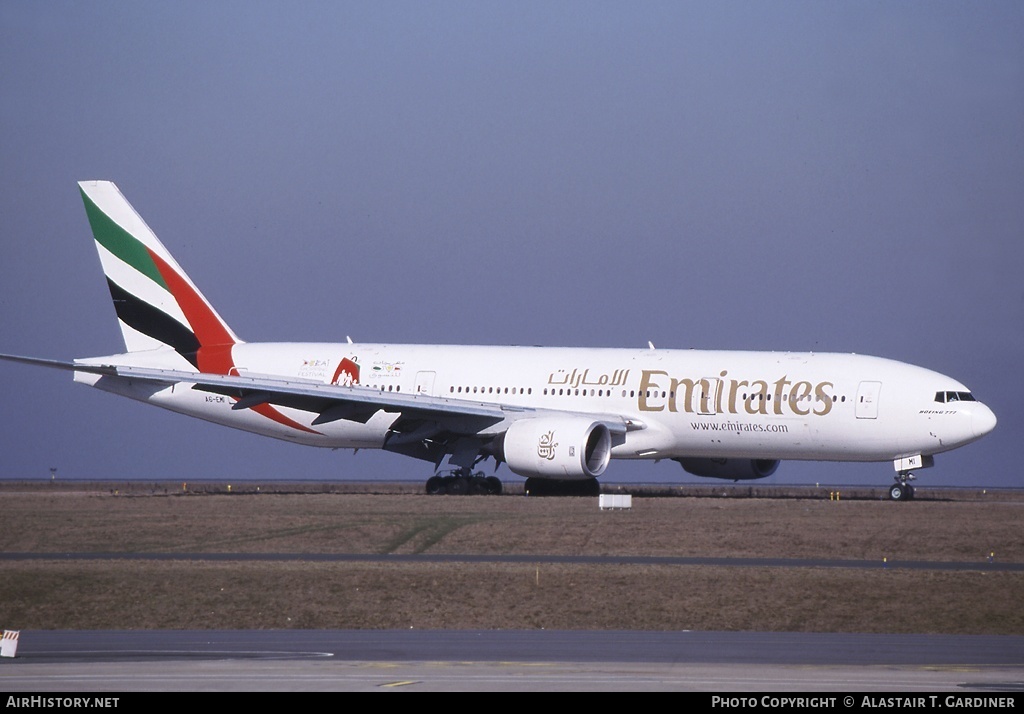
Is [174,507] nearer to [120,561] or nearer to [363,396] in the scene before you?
[363,396]

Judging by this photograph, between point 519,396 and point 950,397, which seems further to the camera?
point 519,396

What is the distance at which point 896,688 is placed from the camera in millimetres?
14594

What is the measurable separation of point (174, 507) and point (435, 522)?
8699mm

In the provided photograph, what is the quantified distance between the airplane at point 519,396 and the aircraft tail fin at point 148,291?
0.05 metres

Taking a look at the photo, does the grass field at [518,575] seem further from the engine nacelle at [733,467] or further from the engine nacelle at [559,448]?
the engine nacelle at [733,467]

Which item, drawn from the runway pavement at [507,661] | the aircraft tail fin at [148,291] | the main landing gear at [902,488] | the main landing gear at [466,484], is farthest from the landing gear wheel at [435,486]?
the runway pavement at [507,661]

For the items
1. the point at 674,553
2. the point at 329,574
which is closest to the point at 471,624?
the point at 329,574

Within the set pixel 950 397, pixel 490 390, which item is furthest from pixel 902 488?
pixel 490 390

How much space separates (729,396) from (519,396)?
687 centimetres

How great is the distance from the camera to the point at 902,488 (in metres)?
41.9

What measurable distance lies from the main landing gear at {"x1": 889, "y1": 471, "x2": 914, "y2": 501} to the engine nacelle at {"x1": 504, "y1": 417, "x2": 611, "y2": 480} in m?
7.96

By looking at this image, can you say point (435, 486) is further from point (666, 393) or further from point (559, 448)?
point (666, 393)

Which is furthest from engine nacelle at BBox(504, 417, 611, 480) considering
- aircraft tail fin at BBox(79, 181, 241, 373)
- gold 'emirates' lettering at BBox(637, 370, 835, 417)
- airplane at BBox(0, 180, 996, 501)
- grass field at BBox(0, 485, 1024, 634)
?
aircraft tail fin at BBox(79, 181, 241, 373)

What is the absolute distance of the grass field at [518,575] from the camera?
76.4 feet
